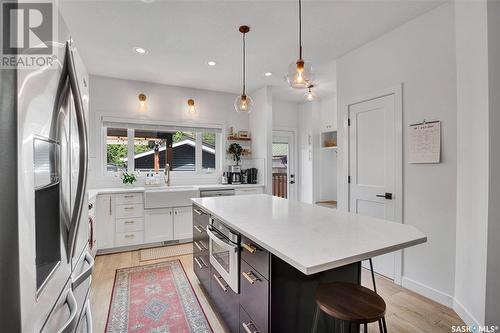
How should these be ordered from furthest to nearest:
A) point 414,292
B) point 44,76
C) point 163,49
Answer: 1. point 163,49
2. point 414,292
3. point 44,76

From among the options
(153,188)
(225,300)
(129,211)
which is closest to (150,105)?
(153,188)

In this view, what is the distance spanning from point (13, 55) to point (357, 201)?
3298 millimetres

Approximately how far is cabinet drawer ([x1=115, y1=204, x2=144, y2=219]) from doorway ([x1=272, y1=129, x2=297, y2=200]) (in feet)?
9.76

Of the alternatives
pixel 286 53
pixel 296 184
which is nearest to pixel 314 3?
pixel 286 53

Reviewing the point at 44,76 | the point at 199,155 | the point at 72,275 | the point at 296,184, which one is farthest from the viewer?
the point at 296,184

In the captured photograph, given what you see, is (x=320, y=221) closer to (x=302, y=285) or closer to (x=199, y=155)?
(x=302, y=285)

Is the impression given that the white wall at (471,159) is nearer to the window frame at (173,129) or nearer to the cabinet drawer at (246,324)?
the cabinet drawer at (246,324)

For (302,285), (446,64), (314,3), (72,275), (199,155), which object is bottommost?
(302,285)

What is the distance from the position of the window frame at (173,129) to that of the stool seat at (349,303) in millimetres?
3802

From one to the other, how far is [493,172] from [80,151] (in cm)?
247

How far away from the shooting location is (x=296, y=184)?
571cm

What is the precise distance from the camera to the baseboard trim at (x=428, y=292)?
222cm

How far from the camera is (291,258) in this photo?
1024 millimetres

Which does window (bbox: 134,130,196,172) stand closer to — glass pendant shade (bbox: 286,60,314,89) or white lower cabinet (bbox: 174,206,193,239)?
white lower cabinet (bbox: 174,206,193,239)
